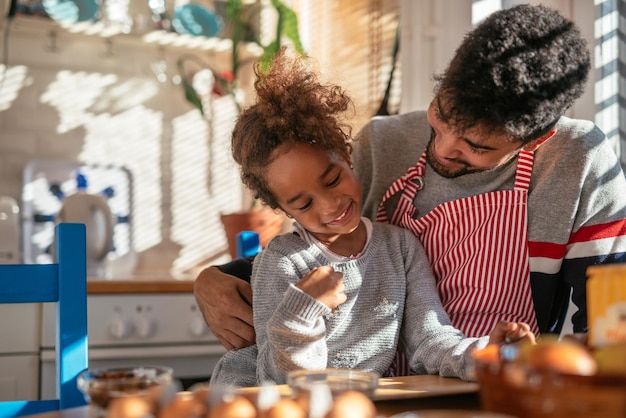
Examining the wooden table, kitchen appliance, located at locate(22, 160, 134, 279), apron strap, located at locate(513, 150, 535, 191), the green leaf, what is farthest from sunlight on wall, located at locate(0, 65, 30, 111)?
the wooden table

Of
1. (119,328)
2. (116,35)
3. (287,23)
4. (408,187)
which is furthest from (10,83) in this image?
(408,187)

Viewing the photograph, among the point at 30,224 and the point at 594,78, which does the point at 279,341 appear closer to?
the point at 594,78

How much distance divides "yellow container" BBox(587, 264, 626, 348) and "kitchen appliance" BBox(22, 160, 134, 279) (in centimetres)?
188

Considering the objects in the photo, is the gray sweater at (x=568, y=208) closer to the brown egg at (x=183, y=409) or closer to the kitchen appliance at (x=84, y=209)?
the brown egg at (x=183, y=409)

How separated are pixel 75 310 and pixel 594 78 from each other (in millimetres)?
1503

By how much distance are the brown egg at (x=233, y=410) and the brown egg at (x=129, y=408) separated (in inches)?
2.2

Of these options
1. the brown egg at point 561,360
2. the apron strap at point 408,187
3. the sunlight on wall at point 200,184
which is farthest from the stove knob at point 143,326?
the brown egg at point 561,360

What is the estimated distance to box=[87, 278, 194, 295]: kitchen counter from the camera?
2051 millimetres

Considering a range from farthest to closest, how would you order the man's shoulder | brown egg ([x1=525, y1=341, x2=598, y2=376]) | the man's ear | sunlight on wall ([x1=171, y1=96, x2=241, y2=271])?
sunlight on wall ([x1=171, y1=96, x2=241, y2=271])
the man's shoulder
the man's ear
brown egg ([x1=525, y1=341, x2=598, y2=376])

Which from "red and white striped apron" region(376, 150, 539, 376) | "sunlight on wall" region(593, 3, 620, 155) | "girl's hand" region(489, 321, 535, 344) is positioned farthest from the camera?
"sunlight on wall" region(593, 3, 620, 155)

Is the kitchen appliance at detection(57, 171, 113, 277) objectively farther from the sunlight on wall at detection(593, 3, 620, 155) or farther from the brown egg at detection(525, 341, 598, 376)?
the brown egg at detection(525, 341, 598, 376)

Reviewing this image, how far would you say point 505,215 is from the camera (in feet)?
4.34

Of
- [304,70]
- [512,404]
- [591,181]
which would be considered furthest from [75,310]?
[591,181]

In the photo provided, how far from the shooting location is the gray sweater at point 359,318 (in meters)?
1.08
